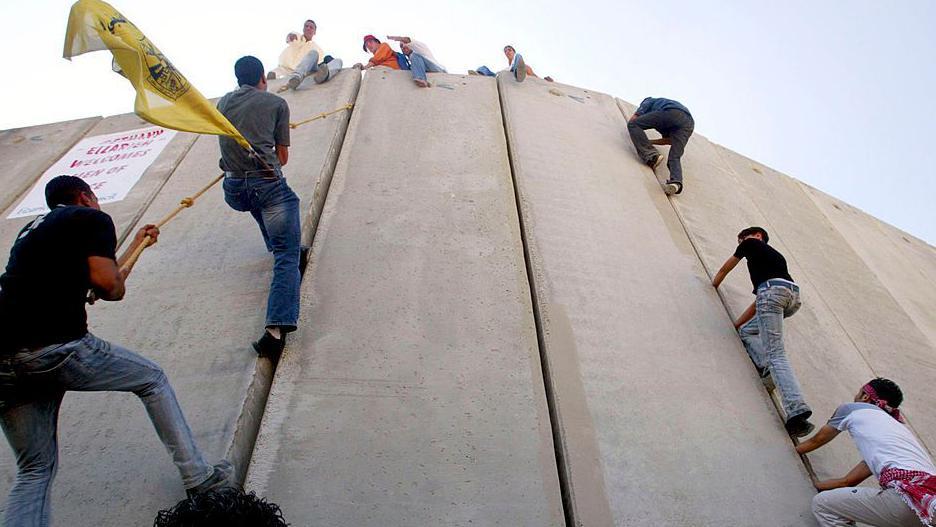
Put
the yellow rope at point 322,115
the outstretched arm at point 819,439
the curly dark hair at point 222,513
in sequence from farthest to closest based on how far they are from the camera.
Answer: the yellow rope at point 322,115 < the outstretched arm at point 819,439 < the curly dark hair at point 222,513

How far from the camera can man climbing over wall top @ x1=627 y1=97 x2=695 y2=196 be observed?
18.5 ft

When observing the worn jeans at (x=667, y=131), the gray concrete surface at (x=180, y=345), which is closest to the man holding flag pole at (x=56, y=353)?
the gray concrete surface at (x=180, y=345)

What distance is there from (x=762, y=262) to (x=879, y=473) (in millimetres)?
1401

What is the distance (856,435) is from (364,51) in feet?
22.8

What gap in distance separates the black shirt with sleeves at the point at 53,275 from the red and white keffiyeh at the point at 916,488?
126 inches

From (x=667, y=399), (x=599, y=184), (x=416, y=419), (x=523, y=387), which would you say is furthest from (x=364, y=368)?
(x=599, y=184)

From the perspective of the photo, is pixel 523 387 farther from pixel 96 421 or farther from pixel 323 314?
pixel 96 421

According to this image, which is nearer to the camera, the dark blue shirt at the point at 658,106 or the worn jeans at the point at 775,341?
the worn jeans at the point at 775,341

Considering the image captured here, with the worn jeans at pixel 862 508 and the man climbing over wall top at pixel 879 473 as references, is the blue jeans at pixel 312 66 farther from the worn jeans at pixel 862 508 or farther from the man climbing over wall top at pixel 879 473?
the worn jeans at pixel 862 508

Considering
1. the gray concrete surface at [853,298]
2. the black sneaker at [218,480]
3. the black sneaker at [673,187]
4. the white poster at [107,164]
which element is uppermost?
the black sneaker at [673,187]

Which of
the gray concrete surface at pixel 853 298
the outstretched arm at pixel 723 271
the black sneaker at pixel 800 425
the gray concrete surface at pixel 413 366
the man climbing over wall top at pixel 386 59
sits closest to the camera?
the gray concrete surface at pixel 413 366

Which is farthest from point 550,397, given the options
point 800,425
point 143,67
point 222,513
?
point 143,67

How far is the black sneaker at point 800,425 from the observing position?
3.33 metres

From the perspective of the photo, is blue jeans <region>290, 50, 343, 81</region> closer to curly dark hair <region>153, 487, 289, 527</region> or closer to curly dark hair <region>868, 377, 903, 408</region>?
curly dark hair <region>153, 487, 289, 527</region>
